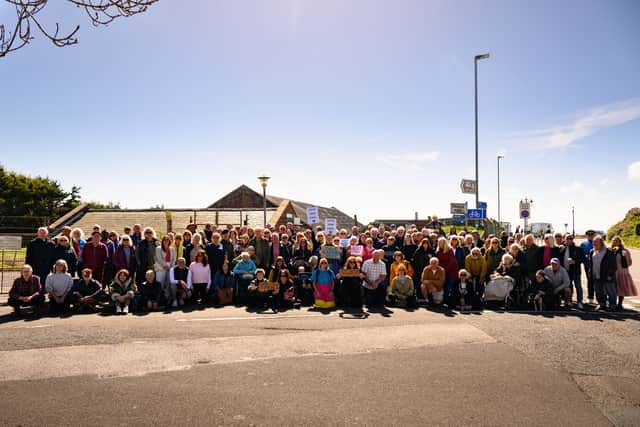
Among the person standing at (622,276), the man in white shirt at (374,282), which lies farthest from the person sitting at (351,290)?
the person standing at (622,276)

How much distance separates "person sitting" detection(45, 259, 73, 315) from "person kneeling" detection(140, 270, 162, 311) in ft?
5.46

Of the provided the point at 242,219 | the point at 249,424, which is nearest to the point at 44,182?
the point at 242,219

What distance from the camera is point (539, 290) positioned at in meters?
10.8

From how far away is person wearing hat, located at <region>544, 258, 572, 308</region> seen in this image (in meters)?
11.0

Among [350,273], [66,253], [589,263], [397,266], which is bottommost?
[350,273]

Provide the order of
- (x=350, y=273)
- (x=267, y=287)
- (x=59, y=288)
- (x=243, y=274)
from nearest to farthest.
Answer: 1. (x=59, y=288)
2. (x=267, y=287)
3. (x=350, y=273)
4. (x=243, y=274)

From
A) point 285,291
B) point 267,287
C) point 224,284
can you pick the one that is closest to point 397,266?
point 285,291

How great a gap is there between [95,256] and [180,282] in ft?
8.22

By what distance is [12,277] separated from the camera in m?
15.9

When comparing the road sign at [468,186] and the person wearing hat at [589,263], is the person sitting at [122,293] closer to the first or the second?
the person wearing hat at [589,263]

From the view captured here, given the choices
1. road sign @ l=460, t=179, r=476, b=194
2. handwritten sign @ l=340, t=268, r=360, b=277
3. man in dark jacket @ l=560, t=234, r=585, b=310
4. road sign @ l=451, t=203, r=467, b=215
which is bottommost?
handwritten sign @ l=340, t=268, r=360, b=277

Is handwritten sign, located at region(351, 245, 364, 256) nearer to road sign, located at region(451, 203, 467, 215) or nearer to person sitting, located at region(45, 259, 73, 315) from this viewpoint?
person sitting, located at region(45, 259, 73, 315)

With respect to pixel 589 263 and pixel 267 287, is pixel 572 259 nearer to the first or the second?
pixel 589 263

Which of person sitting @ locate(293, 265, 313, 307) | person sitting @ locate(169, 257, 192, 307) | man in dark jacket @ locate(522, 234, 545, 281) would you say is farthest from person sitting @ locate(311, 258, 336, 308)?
man in dark jacket @ locate(522, 234, 545, 281)
